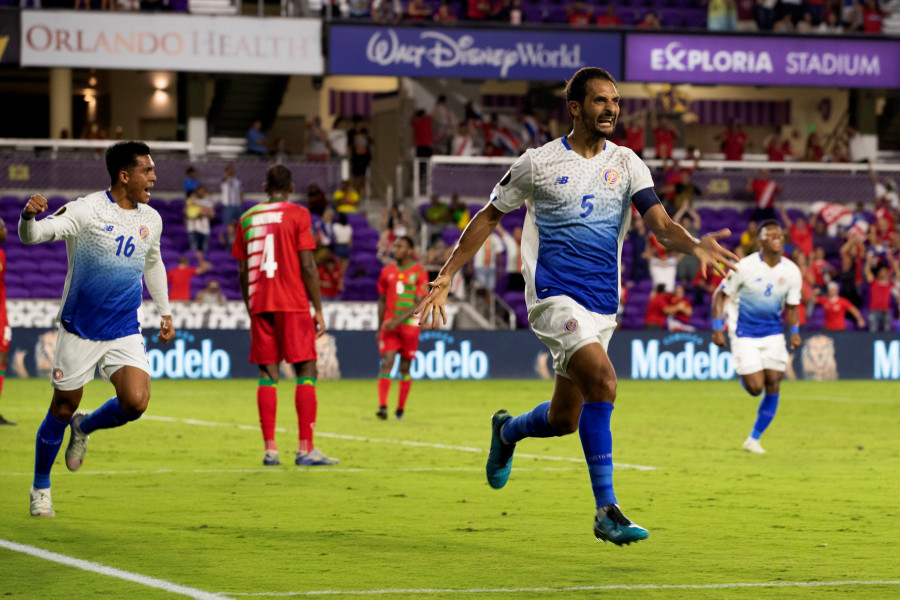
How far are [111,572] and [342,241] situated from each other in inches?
842

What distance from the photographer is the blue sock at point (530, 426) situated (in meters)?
7.85

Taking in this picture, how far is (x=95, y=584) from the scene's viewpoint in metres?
6.49

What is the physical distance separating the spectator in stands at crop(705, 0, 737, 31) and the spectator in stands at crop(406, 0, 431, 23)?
22.1 ft

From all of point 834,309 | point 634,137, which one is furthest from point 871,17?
point 834,309

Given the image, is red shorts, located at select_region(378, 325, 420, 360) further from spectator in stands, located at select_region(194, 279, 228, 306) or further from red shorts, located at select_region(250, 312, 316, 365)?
spectator in stands, located at select_region(194, 279, 228, 306)

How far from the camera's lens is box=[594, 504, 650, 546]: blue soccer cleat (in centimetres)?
671

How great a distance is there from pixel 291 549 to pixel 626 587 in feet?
6.48

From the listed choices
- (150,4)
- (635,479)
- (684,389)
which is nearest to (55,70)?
(150,4)

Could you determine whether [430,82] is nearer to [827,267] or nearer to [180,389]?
[827,267]

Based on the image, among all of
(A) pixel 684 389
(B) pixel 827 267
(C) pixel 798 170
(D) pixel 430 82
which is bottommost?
(A) pixel 684 389

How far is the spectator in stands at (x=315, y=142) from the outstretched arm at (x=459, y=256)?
24.6m

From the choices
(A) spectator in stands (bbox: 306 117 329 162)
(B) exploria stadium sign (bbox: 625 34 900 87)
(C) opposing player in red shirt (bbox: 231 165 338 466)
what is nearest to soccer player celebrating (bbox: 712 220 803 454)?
(C) opposing player in red shirt (bbox: 231 165 338 466)

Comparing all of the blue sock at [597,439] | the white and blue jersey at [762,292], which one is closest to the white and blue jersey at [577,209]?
the blue sock at [597,439]

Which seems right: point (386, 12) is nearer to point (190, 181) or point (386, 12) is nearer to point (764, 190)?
point (190, 181)
